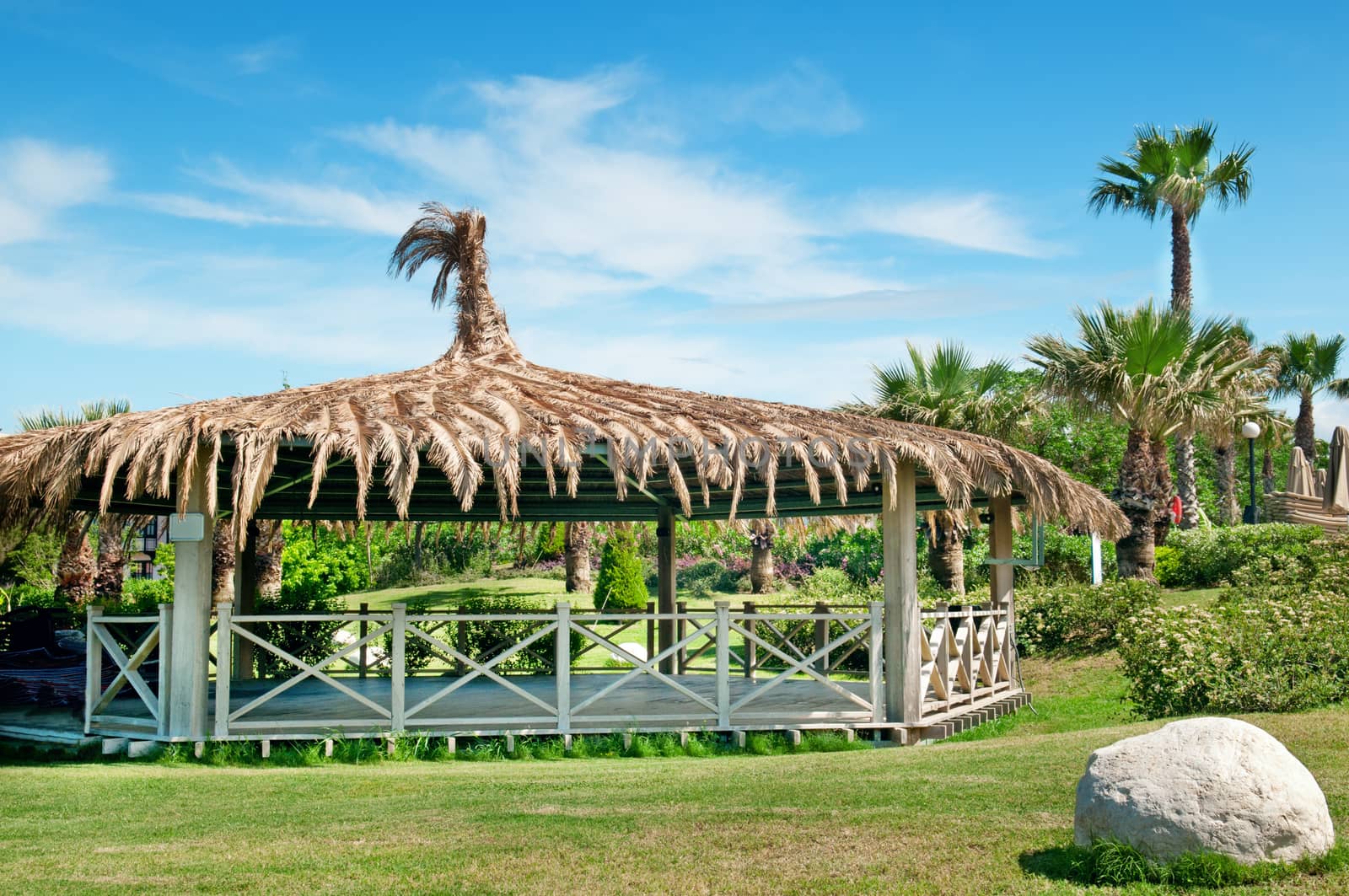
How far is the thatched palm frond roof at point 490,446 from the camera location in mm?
9180

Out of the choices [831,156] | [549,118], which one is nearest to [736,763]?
[549,118]

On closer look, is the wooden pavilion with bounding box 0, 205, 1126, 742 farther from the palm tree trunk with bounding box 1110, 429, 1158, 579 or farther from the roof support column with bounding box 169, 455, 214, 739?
the palm tree trunk with bounding box 1110, 429, 1158, 579

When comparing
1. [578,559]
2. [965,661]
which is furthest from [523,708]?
[578,559]

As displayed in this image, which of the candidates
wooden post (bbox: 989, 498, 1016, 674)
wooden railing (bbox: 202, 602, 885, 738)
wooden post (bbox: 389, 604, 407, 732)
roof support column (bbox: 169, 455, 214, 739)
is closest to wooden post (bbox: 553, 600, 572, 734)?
wooden railing (bbox: 202, 602, 885, 738)

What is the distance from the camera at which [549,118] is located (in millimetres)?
13484

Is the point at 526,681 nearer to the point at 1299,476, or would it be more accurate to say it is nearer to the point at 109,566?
the point at 109,566

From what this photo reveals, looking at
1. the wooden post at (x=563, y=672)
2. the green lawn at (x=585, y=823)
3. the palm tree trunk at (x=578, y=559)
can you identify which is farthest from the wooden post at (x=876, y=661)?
the palm tree trunk at (x=578, y=559)

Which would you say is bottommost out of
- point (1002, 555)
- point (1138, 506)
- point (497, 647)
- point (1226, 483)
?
point (497, 647)

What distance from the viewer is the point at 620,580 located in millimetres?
24234

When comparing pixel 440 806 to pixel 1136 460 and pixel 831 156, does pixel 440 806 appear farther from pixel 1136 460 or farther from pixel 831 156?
pixel 1136 460

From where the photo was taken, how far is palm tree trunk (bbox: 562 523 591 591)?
2880cm

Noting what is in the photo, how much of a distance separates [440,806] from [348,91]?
30.4 ft

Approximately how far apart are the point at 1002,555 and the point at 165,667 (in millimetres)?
8607

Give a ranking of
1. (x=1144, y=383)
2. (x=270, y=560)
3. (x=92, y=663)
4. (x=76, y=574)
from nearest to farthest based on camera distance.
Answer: (x=92, y=663) → (x=1144, y=383) → (x=270, y=560) → (x=76, y=574)
